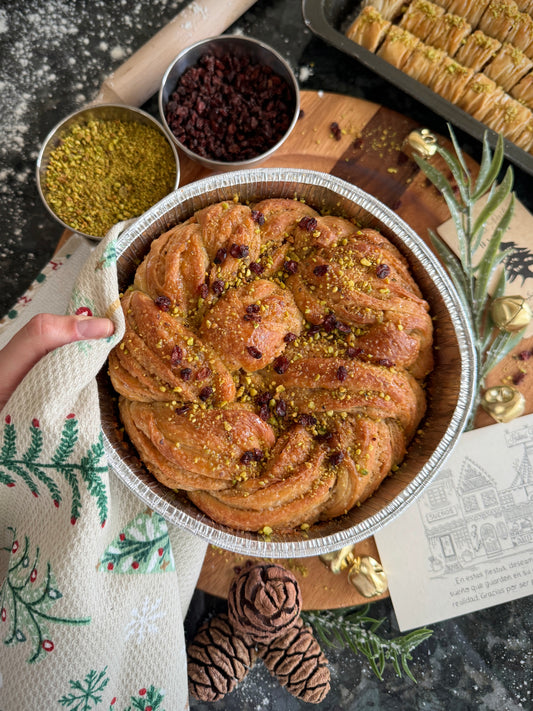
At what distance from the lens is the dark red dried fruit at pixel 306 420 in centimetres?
209

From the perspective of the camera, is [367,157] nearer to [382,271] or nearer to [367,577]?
[382,271]

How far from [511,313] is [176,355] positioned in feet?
4.93

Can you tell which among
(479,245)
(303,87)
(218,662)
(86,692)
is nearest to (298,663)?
(218,662)

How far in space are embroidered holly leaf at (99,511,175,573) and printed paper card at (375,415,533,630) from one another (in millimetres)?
1040

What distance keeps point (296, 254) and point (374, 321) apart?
1.34ft

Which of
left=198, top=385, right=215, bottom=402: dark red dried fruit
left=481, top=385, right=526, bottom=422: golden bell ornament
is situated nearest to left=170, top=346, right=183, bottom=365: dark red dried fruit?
left=198, top=385, right=215, bottom=402: dark red dried fruit

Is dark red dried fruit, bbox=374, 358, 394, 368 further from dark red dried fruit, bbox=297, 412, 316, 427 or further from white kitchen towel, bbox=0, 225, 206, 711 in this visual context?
white kitchen towel, bbox=0, 225, 206, 711

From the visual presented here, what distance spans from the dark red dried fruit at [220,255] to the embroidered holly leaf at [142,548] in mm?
1015

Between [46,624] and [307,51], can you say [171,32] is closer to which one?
[307,51]

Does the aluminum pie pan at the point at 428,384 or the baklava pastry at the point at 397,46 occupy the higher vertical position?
the baklava pastry at the point at 397,46

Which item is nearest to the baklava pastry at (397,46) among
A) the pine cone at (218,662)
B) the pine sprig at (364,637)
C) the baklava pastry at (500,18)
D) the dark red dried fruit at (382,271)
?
the baklava pastry at (500,18)

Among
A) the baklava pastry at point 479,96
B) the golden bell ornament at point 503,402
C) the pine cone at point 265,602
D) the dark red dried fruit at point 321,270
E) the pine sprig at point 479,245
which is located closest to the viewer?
the dark red dried fruit at point 321,270

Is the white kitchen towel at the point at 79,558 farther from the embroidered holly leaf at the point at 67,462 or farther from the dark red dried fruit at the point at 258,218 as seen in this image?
the dark red dried fruit at the point at 258,218

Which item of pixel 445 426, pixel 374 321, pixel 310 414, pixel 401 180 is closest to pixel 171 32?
pixel 401 180
